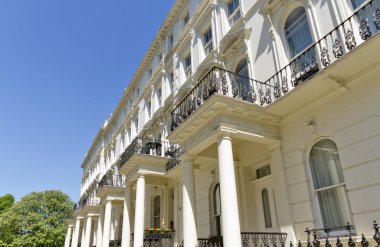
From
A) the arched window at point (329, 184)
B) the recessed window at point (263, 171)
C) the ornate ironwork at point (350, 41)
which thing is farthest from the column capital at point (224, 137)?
the ornate ironwork at point (350, 41)

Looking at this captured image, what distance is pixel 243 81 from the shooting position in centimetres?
1084

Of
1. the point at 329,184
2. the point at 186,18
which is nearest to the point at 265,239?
the point at 329,184

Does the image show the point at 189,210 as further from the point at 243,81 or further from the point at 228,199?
the point at 243,81

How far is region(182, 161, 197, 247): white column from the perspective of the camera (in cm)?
853

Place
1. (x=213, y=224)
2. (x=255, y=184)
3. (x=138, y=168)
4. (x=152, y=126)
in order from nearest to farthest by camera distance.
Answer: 1. (x=255, y=184)
2. (x=213, y=224)
3. (x=138, y=168)
4. (x=152, y=126)

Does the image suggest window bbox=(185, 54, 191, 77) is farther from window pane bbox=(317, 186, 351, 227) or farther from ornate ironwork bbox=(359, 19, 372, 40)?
window pane bbox=(317, 186, 351, 227)

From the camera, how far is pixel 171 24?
61.3 feet

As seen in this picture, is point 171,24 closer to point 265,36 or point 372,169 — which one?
point 265,36

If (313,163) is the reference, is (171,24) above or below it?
above

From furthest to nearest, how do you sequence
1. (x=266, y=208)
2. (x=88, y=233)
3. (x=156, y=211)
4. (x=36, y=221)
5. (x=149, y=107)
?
(x=36, y=221) → (x=88, y=233) → (x=149, y=107) → (x=156, y=211) → (x=266, y=208)

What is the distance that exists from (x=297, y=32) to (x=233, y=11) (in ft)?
14.9

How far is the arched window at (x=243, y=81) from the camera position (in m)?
9.86

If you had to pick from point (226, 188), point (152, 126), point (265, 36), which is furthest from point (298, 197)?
point (152, 126)

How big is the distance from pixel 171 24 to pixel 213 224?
1278cm
